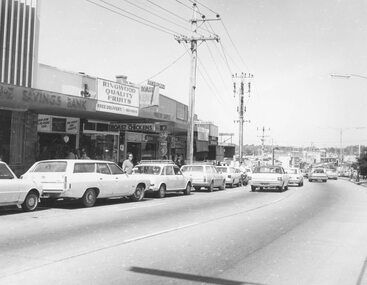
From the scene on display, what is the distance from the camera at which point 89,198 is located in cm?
1548

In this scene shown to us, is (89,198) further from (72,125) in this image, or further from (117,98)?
(72,125)

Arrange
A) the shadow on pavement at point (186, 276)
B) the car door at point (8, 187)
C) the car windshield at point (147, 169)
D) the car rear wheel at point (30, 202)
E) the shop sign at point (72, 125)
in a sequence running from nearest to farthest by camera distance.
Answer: the shadow on pavement at point (186, 276) < the car door at point (8, 187) < the car rear wheel at point (30, 202) < the car windshield at point (147, 169) < the shop sign at point (72, 125)

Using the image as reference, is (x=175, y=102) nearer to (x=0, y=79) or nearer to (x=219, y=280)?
(x=0, y=79)

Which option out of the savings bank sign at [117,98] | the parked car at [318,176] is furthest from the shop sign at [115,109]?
the parked car at [318,176]

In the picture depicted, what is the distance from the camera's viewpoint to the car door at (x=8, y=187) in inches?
498

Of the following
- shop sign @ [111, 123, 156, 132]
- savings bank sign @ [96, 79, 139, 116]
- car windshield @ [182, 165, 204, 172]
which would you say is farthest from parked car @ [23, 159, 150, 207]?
shop sign @ [111, 123, 156, 132]

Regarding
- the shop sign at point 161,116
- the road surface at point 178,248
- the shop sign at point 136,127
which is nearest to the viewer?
the road surface at point 178,248

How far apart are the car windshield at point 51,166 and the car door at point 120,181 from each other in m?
2.04

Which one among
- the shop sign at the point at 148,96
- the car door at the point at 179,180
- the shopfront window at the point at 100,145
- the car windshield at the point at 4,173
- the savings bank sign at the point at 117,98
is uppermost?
the shop sign at the point at 148,96

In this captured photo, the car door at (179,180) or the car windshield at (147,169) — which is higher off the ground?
the car windshield at (147,169)

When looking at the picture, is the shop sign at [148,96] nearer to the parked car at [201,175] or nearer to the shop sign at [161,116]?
the shop sign at [161,116]

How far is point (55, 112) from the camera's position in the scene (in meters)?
22.6

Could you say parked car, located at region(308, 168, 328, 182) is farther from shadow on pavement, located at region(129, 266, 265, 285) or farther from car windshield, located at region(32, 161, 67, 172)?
shadow on pavement, located at region(129, 266, 265, 285)

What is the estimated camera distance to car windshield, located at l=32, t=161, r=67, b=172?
15.0 metres
